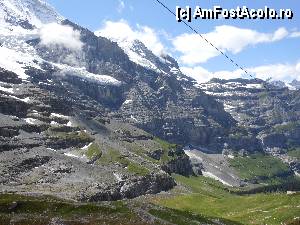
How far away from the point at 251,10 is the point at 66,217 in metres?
53.7

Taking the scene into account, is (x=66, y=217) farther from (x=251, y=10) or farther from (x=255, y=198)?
(x=255, y=198)

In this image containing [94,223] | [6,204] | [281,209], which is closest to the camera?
[94,223]

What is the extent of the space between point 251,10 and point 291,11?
5.41 meters

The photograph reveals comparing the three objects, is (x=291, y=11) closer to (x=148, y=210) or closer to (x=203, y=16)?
(x=203, y=16)

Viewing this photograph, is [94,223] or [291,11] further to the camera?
[94,223]

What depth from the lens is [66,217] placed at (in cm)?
8962

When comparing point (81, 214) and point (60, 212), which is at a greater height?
point (60, 212)

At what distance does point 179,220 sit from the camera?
96688 mm

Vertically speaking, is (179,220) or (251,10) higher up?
(251,10)

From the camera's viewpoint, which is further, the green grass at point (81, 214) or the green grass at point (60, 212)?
the green grass at point (60, 212)

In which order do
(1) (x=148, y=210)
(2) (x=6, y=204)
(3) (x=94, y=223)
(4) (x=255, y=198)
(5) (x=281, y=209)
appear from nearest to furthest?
(3) (x=94, y=223)
(2) (x=6, y=204)
(1) (x=148, y=210)
(5) (x=281, y=209)
(4) (x=255, y=198)

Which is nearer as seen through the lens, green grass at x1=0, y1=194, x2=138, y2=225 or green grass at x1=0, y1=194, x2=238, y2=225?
green grass at x1=0, y1=194, x2=238, y2=225

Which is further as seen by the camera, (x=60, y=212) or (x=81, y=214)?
(x=60, y=212)

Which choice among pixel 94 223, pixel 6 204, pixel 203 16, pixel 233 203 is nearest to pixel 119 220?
pixel 94 223
